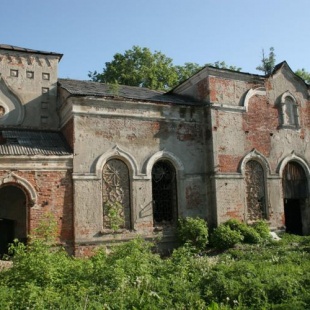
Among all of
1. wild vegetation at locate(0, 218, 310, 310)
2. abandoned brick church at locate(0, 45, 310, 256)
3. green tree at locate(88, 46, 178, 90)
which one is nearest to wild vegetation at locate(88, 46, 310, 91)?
green tree at locate(88, 46, 178, 90)

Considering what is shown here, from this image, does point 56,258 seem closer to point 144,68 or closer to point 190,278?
point 190,278

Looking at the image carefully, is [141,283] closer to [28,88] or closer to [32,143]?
[32,143]

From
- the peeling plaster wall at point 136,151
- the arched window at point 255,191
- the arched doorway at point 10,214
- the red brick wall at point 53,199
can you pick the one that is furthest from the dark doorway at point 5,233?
the arched window at point 255,191

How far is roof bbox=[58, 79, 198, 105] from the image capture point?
15117 millimetres

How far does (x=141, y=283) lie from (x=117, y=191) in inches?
259

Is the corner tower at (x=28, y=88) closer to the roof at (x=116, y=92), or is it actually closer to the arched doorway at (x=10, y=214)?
the roof at (x=116, y=92)

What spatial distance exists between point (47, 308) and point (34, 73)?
11784mm

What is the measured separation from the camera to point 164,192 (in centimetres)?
1525

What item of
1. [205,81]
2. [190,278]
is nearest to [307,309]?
[190,278]

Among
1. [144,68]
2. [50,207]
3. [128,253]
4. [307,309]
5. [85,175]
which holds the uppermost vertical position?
[144,68]

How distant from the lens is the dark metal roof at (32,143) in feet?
42.8

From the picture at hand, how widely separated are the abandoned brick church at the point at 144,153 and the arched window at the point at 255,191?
4cm

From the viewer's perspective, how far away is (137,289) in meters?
7.62

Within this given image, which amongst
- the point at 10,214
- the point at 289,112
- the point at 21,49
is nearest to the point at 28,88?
the point at 21,49
